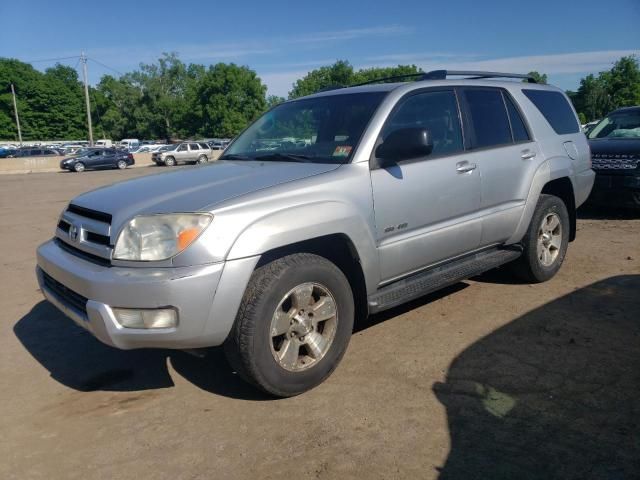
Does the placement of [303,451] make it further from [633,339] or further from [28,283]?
[28,283]

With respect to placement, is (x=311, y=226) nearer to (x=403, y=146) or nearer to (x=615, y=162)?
(x=403, y=146)

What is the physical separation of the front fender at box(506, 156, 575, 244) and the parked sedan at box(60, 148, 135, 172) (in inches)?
1311

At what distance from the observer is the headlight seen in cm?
280

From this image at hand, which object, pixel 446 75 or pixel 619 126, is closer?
pixel 446 75

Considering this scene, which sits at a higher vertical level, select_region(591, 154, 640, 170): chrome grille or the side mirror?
the side mirror

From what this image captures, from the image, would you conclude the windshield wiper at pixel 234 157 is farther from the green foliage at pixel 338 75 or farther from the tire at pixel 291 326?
the green foliage at pixel 338 75

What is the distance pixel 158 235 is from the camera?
9.34 feet

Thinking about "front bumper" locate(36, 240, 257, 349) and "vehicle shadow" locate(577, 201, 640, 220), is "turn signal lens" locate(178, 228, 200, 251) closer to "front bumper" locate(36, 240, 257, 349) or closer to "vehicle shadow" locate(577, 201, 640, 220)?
"front bumper" locate(36, 240, 257, 349)

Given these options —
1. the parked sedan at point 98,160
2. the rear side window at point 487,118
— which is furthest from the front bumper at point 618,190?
the parked sedan at point 98,160

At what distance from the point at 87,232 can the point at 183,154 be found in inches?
1439

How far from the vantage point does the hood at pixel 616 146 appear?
783 centimetres

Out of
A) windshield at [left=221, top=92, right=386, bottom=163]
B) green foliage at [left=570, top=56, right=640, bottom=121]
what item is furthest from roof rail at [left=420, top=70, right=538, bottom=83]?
green foliage at [left=570, top=56, right=640, bottom=121]

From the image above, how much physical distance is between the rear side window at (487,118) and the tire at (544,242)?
79 cm

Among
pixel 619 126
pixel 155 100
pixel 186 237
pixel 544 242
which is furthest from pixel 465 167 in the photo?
pixel 155 100
